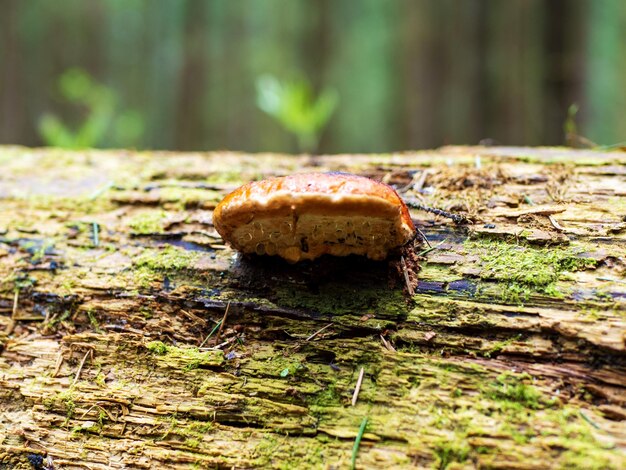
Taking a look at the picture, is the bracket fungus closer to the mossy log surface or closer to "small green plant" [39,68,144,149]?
the mossy log surface

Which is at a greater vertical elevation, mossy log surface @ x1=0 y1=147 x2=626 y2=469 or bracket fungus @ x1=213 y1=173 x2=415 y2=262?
bracket fungus @ x1=213 y1=173 x2=415 y2=262

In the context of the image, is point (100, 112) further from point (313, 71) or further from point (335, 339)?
point (335, 339)

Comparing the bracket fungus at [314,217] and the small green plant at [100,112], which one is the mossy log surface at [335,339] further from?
the small green plant at [100,112]

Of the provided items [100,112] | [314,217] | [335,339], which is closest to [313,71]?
[100,112]

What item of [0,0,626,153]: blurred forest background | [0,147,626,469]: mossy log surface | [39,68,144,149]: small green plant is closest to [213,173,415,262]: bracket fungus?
[0,147,626,469]: mossy log surface

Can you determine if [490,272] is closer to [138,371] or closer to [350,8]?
[138,371]

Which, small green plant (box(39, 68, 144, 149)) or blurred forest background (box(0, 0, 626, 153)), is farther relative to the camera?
small green plant (box(39, 68, 144, 149))

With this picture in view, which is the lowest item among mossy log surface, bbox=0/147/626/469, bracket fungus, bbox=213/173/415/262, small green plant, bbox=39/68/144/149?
small green plant, bbox=39/68/144/149

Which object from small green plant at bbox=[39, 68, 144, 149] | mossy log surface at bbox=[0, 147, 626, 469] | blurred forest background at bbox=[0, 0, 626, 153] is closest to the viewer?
mossy log surface at bbox=[0, 147, 626, 469]
